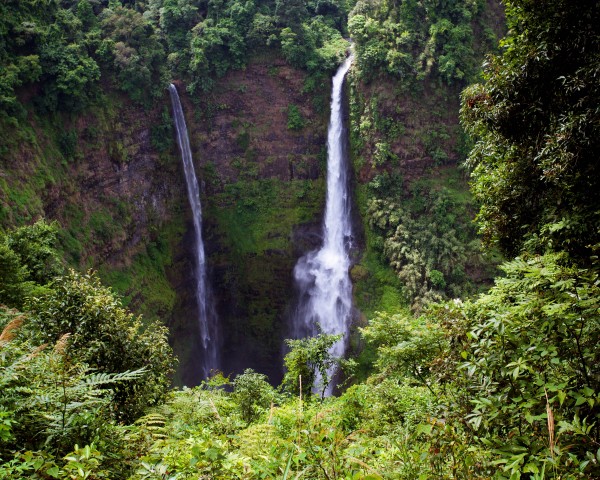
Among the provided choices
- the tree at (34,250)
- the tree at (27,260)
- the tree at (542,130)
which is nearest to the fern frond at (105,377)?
the tree at (542,130)

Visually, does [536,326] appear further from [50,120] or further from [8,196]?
[50,120]

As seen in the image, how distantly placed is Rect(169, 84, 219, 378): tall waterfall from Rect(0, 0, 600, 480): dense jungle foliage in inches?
274

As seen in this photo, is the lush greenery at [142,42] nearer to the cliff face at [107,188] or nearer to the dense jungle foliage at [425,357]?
the dense jungle foliage at [425,357]

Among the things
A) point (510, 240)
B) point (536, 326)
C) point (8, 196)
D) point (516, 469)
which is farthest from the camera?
point (8, 196)

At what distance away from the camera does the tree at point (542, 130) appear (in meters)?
5.11

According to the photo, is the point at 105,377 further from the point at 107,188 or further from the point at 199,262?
the point at 199,262

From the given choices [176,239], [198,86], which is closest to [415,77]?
[198,86]

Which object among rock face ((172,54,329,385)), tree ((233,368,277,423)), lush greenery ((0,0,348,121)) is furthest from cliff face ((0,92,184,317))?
tree ((233,368,277,423))

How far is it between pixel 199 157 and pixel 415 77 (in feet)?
41.5

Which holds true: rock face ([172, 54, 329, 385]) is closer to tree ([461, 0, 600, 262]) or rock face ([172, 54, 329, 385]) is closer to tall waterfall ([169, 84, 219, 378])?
tall waterfall ([169, 84, 219, 378])

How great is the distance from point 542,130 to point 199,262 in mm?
20904

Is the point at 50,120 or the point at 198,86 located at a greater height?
the point at 198,86

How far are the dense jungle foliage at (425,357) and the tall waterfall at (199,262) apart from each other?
6.97m

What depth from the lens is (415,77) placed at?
2150 cm
